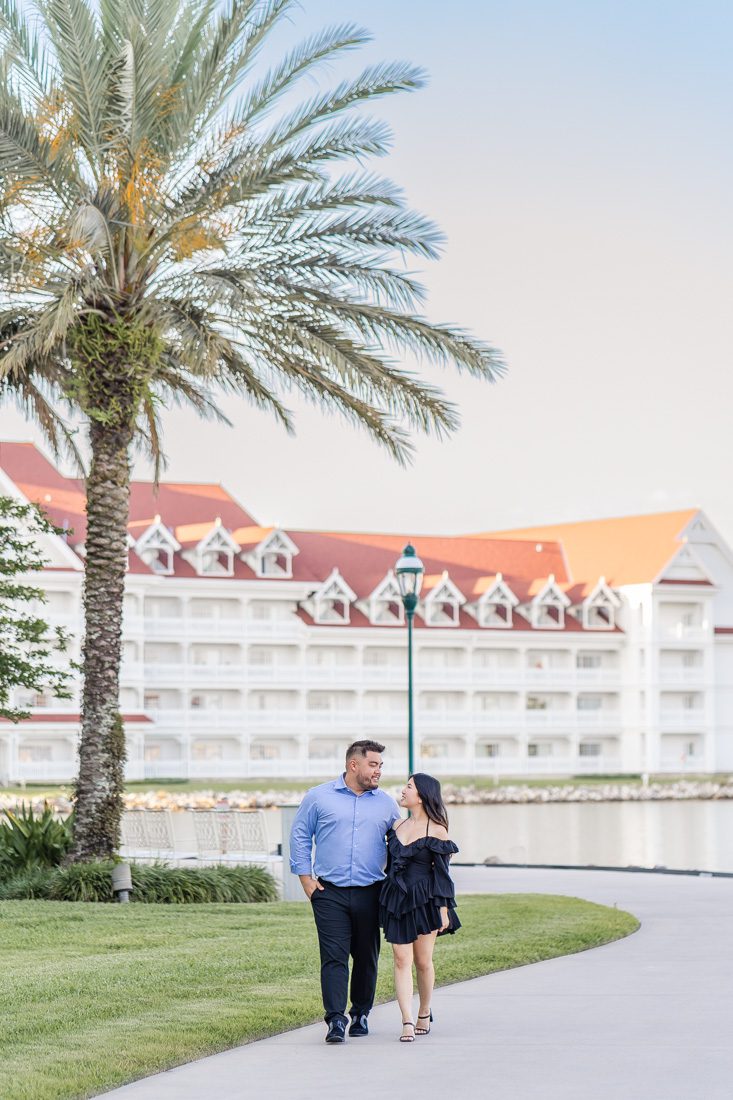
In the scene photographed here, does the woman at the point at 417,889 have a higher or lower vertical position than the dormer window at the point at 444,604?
lower

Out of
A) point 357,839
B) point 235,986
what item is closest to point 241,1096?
point 357,839

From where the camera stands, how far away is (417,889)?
940 cm

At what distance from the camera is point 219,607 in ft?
258

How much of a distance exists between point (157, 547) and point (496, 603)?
1949cm

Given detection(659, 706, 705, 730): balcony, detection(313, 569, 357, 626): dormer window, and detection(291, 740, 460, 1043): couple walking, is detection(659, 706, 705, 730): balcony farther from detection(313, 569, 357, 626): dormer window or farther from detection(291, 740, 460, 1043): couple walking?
detection(291, 740, 460, 1043): couple walking

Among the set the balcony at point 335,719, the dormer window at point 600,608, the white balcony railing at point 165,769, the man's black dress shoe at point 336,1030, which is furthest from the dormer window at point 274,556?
the man's black dress shoe at point 336,1030

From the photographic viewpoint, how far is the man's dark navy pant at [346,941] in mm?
9328

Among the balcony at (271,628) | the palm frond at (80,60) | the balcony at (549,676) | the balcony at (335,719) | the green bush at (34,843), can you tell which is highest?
the palm frond at (80,60)

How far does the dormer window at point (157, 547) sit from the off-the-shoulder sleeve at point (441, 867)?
65198mm


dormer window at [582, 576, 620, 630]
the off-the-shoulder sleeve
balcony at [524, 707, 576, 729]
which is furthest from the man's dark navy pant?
dormer window at [582, 576, 620, 630]

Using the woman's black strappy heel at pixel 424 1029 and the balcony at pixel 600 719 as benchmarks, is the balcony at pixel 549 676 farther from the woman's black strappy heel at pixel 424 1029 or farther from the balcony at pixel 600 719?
the woman's black strappy heel at pixel 424 1029

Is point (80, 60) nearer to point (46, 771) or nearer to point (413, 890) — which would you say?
point (413, 890)

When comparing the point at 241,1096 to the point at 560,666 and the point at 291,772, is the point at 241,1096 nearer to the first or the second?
the point at 291,772

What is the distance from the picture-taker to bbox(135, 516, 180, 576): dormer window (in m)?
74.6
